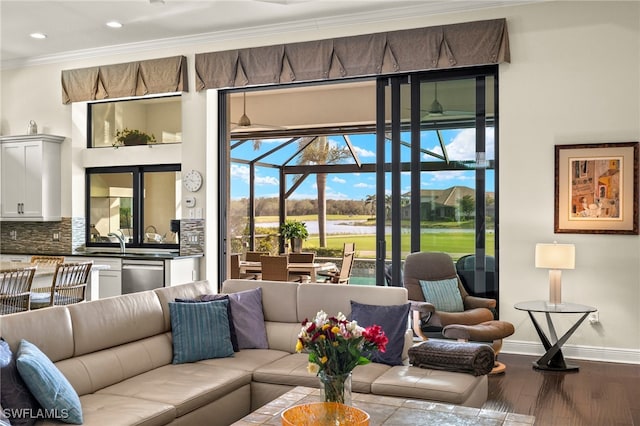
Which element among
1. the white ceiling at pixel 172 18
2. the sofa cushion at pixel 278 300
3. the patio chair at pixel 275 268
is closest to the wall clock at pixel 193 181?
the patio chair at pixel 275 268

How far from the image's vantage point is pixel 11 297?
4.86 m

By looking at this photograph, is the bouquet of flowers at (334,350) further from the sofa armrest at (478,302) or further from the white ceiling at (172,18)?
the white ceiling at (172,18)

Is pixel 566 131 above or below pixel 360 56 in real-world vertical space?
below

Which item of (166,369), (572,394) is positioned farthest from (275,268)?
(572,394)

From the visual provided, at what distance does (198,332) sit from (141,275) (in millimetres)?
3053

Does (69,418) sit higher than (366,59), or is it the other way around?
(366,59)

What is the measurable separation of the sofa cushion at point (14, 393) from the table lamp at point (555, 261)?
4.08 m

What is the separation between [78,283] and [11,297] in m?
0.75

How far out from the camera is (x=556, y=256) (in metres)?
5.16

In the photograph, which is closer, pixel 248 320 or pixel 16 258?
pixel 248 320

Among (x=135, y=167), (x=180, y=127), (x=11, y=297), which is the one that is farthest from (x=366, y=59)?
(x=11, y=297)

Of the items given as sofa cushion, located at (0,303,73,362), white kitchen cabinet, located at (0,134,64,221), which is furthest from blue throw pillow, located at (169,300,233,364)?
white kitchen cabinet, located at (0,134,64,221)

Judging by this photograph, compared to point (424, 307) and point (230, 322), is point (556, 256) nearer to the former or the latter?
point (424, 307)

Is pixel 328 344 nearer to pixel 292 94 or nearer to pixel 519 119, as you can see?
pixel 519 119
